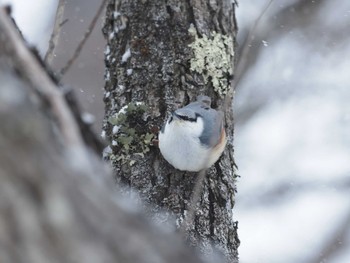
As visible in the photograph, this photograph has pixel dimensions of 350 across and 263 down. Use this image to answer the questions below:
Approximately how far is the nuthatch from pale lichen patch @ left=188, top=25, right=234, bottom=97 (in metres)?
0.12

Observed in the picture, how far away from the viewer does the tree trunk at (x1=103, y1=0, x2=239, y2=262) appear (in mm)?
1903

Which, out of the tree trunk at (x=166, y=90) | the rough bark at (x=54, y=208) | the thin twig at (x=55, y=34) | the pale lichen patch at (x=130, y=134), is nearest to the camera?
the rough bark at (x=54, y=208)

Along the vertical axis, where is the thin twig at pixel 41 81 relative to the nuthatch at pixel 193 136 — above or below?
below

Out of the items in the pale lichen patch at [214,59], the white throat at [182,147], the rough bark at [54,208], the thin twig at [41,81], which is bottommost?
the rough bark at [54,208]

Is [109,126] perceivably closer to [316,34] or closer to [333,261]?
[333,261]

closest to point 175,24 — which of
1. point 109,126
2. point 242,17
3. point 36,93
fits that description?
point 109,126

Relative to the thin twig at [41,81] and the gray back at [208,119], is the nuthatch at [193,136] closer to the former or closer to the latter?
the gray back at [208,119]

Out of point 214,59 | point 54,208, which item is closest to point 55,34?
point 54,208

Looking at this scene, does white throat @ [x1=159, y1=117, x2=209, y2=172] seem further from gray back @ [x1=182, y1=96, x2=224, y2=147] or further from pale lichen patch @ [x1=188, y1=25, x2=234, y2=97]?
pale lichen patch @ [x1=188, y1=25, x2=234, y2=97]

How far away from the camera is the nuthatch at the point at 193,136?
76.3 inches

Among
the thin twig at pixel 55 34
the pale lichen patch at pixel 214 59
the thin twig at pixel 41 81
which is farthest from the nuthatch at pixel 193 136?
the thin twig at pixel 41 81

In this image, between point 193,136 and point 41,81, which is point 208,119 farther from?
point 41,81

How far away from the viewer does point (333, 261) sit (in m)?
3.91

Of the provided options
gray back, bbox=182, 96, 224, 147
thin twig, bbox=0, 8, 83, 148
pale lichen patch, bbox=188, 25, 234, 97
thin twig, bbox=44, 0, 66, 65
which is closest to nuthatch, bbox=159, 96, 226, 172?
gray back, bbox=182, 96, 224, 147
